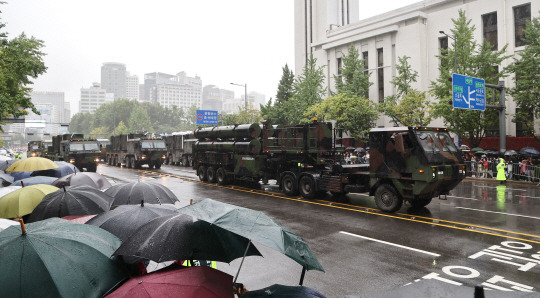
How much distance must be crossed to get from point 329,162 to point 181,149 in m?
26.5

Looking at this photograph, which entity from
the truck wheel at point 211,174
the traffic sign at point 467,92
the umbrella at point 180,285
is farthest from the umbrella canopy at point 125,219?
the traffic sign at point 467,92

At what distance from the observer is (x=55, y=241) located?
3.09m

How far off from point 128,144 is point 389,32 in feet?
103

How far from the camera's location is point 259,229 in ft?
10.9

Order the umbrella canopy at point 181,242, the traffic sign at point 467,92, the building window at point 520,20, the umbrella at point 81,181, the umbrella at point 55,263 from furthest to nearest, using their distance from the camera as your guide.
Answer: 1. the building window at point 520,20
2. the traffic sign at point 467,92
3. the umbrella at point 81,181
4. the umbrella canopy at point 181,242
5. the umbrella at point 55,263

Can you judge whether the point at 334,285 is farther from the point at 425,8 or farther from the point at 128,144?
the point at 425,8

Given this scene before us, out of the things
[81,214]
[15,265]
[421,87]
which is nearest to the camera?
[15,265]

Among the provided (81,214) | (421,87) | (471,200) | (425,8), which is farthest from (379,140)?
(425,8)

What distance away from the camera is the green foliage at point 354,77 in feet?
142

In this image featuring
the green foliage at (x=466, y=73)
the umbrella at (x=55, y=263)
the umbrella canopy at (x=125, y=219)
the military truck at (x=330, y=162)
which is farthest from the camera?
the green foliage at (x=466, y=73)

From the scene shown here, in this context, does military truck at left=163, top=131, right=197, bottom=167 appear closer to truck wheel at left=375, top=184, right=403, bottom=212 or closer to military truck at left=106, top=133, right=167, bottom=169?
military truck at left=106, top=133, right=167, bottom=169

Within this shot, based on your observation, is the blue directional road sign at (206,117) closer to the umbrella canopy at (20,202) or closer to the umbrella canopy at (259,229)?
the umbrella canopy at (20,202)

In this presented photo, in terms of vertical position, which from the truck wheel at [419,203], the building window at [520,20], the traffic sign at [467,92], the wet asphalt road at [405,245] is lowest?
the wet asphalt road at [405,245]

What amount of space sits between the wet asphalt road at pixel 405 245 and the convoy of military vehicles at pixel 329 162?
763mm
